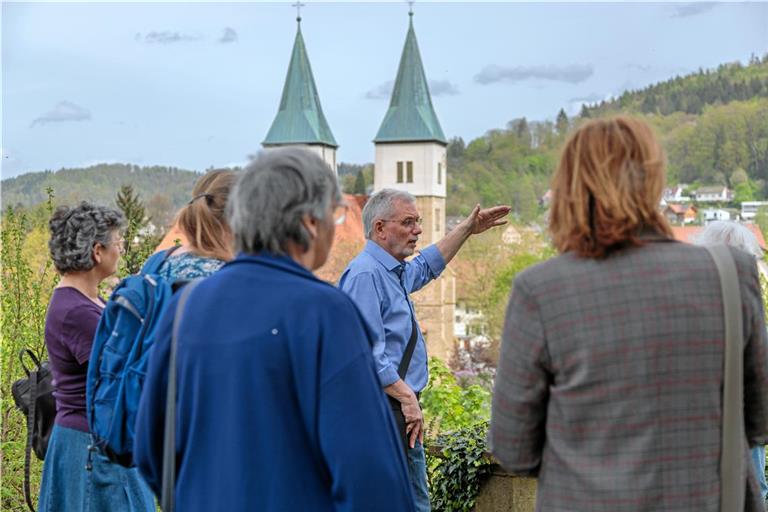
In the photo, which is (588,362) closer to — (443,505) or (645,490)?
(645,490)

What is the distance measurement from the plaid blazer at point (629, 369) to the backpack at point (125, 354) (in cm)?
125

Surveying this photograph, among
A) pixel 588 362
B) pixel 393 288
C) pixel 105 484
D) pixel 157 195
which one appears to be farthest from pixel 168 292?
pixel 157 195

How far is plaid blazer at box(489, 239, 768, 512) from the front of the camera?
2090 millimetres

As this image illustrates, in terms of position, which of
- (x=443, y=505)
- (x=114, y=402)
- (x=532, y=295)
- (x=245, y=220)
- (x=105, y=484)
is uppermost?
(x=245, y=220)

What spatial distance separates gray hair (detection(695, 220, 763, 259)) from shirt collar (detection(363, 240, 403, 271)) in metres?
1.30

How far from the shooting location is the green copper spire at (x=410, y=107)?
6725 cm

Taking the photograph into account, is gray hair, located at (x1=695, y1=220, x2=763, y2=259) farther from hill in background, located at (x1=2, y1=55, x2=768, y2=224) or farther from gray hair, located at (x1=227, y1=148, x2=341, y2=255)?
hill in background, located at (x1=2, y1=55, x2=768, y2=224)

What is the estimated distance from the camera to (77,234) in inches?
143

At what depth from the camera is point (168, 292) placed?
2891 mm

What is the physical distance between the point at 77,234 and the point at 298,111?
6560cm

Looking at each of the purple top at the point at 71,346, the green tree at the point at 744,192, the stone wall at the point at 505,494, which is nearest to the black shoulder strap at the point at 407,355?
the stone wall at the point at 505,494

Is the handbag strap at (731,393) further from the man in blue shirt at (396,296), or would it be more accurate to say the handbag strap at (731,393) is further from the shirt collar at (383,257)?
the shirt collar at (383,257)

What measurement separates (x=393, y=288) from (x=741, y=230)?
1475mm

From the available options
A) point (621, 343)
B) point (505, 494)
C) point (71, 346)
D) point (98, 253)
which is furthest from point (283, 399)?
point (505, 494)
